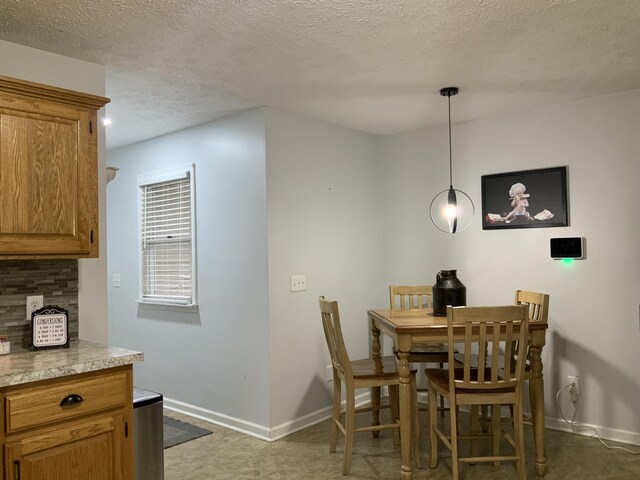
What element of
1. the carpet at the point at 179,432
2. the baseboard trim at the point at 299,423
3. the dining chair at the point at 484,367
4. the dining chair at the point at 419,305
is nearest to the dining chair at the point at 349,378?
the dining chair at the point at 419,305

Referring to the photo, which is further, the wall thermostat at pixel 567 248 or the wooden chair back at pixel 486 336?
the wall thermostat at pixel 567 248

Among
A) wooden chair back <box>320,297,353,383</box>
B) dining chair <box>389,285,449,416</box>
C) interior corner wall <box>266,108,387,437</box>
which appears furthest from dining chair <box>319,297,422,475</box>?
interior corner wall <box>266,108,387,437</box>

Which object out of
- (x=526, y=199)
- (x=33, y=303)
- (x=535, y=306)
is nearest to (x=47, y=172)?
(x=33, y=303)

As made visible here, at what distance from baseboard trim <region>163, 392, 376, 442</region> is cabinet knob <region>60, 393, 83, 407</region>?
1.84 meters

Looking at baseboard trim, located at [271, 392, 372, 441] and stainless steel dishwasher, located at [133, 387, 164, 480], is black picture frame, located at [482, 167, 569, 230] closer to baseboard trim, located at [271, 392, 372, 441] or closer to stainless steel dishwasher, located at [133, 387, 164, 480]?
baseboard trim, located at [271, 392, 372, 441]

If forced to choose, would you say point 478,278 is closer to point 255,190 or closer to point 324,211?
point 324,211

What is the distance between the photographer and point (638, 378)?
11.6 ft

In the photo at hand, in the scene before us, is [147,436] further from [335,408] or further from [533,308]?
[533,308]

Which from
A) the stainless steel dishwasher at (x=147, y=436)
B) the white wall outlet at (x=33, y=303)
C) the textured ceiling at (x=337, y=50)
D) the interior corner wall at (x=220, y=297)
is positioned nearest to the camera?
the textured ceiling at (x=337, y=50)

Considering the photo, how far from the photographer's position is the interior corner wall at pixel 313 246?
12.6 ft

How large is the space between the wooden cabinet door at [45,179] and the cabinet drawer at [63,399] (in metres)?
0.66

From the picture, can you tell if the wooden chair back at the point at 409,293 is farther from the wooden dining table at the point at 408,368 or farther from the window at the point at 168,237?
the window at the point at 168,237

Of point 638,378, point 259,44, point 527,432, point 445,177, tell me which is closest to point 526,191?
point 445,177

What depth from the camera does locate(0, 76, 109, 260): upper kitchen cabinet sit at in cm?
234
